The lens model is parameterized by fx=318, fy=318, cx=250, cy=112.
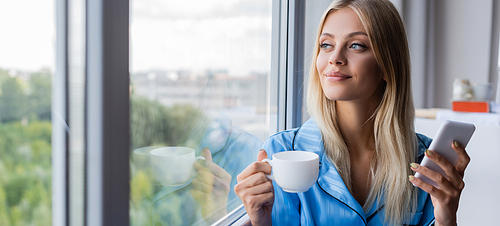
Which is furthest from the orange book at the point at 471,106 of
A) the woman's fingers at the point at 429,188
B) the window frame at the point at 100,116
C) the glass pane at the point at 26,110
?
the glass pane at the point at 26,110

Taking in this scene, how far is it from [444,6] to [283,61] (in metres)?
2.52

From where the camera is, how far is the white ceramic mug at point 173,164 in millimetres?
758

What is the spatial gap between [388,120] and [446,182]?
0.74 feet

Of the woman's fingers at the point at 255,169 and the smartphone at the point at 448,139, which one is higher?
the smartphone at the point at 448,139

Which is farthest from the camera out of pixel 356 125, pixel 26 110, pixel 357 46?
pixel 356 125

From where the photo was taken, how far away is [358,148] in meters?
0.99

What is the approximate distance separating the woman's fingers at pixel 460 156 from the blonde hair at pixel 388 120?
14cm

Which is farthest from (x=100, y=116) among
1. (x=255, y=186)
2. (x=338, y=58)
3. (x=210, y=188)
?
(x=338, y=58)

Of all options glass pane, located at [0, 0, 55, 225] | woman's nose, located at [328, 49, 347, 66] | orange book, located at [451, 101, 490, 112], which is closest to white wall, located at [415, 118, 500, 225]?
orange book, located at [451, 101, 490, 112]

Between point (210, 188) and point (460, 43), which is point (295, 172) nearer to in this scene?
point (210, 188)

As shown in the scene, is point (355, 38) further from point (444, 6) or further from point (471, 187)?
point (444, 6)

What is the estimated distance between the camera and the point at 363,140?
3.25 ft

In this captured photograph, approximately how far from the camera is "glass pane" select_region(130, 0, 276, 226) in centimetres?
71

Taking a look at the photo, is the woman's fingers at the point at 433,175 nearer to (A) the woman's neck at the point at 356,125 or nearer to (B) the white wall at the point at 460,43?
(A) the woman's neck at the point at 356,125
